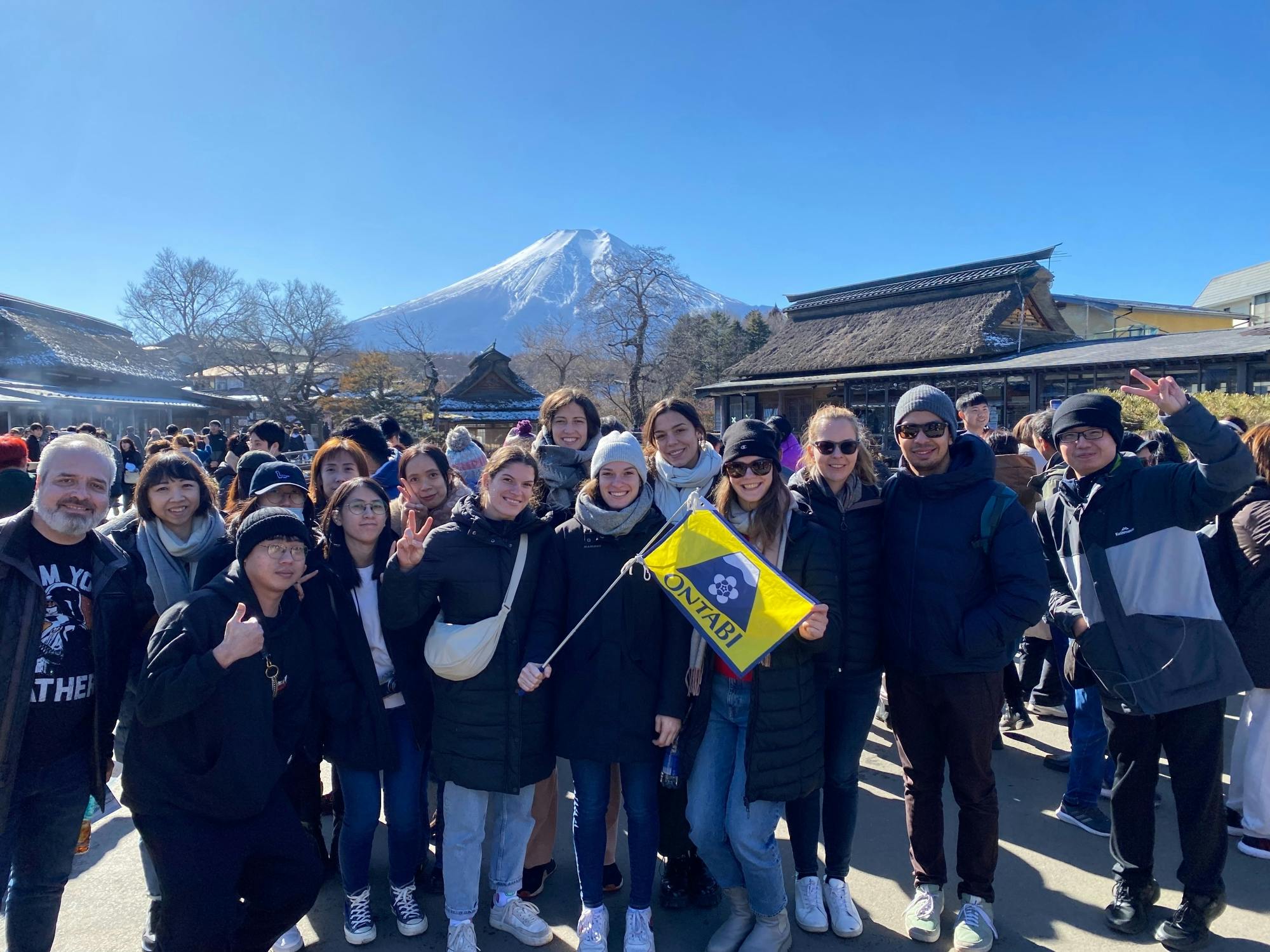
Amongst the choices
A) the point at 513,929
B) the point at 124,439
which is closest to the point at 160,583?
the point at 513,929

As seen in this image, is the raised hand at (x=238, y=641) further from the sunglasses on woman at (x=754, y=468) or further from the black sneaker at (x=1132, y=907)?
the black sneaker at (x=1132, y=907)

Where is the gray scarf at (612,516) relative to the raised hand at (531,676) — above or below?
above

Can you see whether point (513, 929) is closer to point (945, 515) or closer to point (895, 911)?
point (895, 911)

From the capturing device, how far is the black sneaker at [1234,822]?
11.6 ft

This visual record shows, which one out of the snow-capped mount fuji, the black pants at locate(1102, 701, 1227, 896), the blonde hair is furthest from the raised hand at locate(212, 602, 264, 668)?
the snow-capped mount fuji

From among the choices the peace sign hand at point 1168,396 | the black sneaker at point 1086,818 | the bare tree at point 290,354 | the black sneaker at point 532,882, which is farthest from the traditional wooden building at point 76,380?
the peace sign hand at point 1168,396

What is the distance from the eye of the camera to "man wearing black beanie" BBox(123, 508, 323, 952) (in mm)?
2305

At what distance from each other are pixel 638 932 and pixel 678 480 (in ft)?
6.06

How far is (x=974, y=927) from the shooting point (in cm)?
276

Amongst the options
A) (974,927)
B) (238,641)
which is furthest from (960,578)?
(238,641)

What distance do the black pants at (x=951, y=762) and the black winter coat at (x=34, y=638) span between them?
3.01 m

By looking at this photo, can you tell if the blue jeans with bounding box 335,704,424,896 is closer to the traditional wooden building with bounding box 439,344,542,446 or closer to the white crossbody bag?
the white crossbody bag

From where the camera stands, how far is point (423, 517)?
3.60m

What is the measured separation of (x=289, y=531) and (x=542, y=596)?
0.98 m
